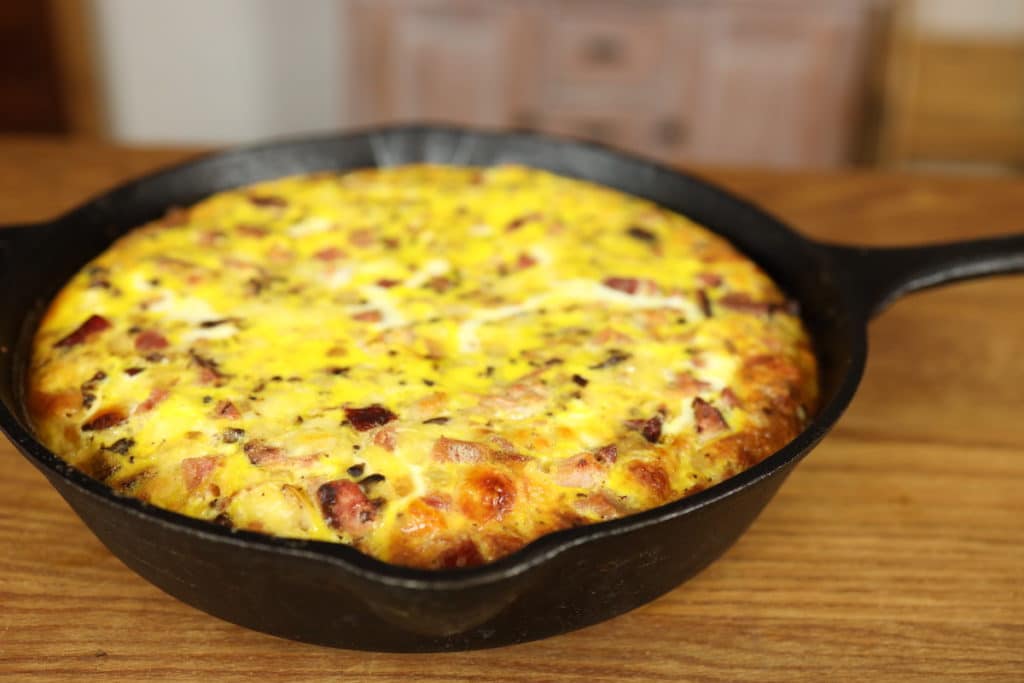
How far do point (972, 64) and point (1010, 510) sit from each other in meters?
2.71

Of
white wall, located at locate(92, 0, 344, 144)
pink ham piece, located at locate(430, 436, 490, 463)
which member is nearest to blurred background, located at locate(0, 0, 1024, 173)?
white wall, located at locate(92, 0, 344, 144)

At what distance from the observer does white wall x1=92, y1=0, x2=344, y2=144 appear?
4504 millimetres

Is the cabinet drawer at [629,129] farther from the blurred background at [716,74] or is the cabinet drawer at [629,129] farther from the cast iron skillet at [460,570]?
the cast iron skillet at [460,570]

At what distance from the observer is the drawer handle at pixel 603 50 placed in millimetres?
3871

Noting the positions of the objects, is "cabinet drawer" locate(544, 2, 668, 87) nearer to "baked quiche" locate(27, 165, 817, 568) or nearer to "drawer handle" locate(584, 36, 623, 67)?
"drawer handle" locate(584, 36, 623, 67)

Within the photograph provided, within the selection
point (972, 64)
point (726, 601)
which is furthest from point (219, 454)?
point (972, 64)

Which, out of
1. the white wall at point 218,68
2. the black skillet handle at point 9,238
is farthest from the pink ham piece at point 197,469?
the white wall at point 218,68

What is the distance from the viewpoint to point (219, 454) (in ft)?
4.00

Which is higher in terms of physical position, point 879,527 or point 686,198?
point 686,198

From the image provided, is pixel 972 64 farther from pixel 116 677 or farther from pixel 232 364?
pixel 116 677

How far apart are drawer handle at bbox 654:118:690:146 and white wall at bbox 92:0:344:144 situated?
1301 millimetres

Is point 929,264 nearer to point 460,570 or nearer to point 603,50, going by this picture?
point 460,570

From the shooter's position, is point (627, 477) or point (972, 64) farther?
point (972, 64)

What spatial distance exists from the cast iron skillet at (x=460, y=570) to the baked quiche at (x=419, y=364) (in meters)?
0.05
